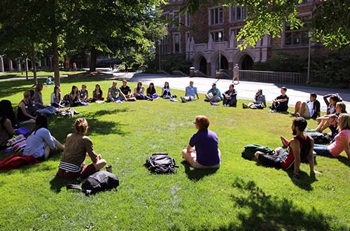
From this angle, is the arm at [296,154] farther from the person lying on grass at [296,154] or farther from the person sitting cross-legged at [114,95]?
the person sitting cross-legged at [114,95]

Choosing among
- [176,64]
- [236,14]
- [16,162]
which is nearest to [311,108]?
[16,162]

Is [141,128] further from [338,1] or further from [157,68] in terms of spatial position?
[157,68]

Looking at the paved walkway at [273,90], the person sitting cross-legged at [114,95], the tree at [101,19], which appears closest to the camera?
the tree at [101,19]

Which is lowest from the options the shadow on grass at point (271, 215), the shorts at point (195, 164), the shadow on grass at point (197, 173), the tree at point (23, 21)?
the shadow on grass at point (271, 215)

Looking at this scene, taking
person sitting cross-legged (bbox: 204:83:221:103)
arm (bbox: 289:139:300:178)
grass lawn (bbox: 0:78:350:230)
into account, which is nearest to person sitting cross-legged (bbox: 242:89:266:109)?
person sitting cross-legged (bbox: 204:83:221:103)

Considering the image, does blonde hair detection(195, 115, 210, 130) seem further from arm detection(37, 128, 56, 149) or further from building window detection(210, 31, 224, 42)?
building window detection(210, 31, 224, 42)

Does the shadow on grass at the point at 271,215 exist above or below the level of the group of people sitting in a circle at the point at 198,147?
below

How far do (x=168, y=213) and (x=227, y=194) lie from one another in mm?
1230

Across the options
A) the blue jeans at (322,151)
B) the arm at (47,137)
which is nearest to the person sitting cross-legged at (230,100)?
the blue jeans at (322,151)

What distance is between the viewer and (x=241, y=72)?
116ft

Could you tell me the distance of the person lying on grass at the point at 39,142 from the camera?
25.5 feet

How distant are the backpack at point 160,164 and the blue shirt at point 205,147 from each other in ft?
1.86

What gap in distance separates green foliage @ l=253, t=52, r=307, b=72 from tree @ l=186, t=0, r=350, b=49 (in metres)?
A: 24.1

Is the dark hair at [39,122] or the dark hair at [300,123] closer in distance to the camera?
the dark hair at [300,123]
